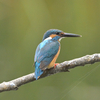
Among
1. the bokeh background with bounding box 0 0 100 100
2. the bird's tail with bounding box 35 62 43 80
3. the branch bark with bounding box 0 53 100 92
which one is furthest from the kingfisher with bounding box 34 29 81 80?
the bokeh background with bounding box 0 0 100 100

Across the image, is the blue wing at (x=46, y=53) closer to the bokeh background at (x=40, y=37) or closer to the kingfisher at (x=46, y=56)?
the kingfisher at (x=46, y=56)

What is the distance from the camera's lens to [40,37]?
331cm

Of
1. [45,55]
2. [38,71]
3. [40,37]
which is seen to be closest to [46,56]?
[45,55]

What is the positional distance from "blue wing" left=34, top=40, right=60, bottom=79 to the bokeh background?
42.6 inches

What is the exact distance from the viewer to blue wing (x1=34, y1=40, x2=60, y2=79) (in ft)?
5.38

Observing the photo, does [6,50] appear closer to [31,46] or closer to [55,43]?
[31,46]

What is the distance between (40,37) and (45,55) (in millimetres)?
1591

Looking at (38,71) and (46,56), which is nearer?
(38,71)

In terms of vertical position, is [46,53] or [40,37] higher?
[46,53]

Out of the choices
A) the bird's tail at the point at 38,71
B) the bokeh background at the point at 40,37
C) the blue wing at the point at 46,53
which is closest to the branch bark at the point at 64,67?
the bird's tail at the point at 38,71

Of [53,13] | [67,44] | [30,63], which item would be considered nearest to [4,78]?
[30,63]

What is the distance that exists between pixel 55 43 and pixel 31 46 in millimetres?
1372

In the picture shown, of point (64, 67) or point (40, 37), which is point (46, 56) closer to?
point (64, 67)

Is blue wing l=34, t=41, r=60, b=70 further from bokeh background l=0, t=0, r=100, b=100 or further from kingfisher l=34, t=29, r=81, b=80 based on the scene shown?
bokeh background l=0, t=0, r=100, b=100
